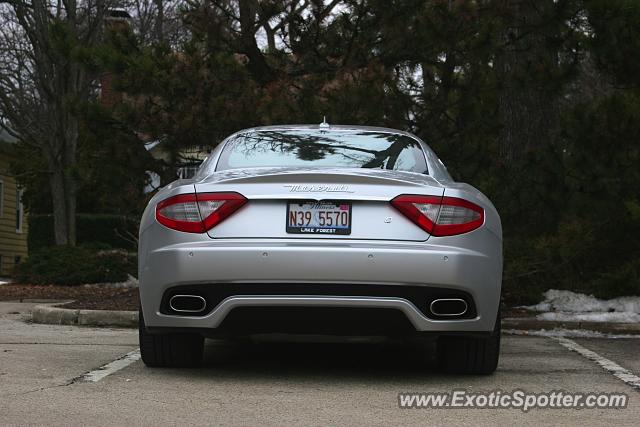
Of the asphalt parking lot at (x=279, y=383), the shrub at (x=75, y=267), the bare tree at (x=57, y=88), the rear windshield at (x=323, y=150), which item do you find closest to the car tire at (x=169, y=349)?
the asphalt parking lot at (x=279, y=383)

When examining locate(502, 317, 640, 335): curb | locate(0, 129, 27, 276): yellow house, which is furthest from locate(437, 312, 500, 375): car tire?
locate(0, 129, 27, 276): yellow house

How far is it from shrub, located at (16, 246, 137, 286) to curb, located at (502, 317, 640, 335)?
30.4 ft

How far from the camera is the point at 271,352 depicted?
7.18 m

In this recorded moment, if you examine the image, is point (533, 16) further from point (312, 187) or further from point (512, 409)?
point (512, 409)

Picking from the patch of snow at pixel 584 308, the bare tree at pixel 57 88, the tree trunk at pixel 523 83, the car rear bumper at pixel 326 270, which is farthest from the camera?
the bare tree at pixel 57 88

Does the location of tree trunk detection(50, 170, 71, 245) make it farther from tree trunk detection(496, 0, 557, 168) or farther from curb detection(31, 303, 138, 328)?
tree trunk detection(496, 0, 557, 168)

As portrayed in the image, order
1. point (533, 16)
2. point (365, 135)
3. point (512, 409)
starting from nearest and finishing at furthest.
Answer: point (512, 409), point (365, 135), point (533, 16)

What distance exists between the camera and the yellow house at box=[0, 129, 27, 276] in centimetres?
3378

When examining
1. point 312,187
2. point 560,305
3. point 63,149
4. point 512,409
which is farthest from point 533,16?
point 63,149

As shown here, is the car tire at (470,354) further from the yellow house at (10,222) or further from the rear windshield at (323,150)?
the yellow house at (10,222)

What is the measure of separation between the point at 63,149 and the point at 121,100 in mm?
11545

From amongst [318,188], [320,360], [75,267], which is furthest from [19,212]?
[318,188]

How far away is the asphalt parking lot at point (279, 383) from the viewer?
4625 millimetres

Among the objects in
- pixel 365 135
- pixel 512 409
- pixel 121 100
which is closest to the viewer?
pixel 512 409
